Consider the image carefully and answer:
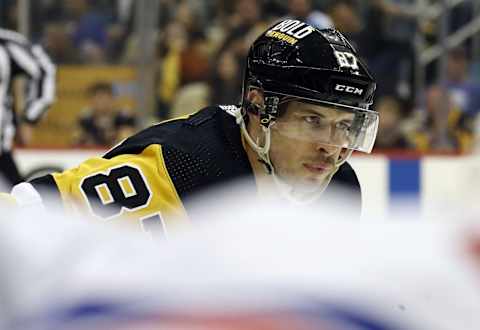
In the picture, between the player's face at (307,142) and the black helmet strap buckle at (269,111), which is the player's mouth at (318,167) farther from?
the black helmet strap buckle at (269,111)

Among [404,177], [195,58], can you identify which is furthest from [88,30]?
[404,177]

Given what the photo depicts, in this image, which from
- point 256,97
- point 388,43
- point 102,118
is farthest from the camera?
point 388,43

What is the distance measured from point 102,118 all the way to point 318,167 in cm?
367

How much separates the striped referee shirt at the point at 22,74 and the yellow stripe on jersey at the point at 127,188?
11.0ft

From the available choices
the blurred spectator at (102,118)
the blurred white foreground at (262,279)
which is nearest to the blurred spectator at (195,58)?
the blurred spectator at (102,118)

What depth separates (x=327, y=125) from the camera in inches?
83.2

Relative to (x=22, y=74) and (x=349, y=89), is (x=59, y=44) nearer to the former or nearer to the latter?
(x=22, y=74)

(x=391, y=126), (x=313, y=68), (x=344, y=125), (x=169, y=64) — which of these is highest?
(x=313, y=68)

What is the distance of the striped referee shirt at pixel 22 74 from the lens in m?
5.29

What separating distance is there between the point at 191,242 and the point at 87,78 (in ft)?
16.3

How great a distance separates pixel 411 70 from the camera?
19.4 ft

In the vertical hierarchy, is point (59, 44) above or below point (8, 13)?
below

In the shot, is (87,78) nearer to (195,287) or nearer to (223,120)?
(223,120)

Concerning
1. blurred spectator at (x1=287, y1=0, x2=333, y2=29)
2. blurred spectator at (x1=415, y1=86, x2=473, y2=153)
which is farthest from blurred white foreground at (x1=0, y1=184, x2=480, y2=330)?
blurred spectator at (x1=415, y1=86, x2=473, y2=153)
